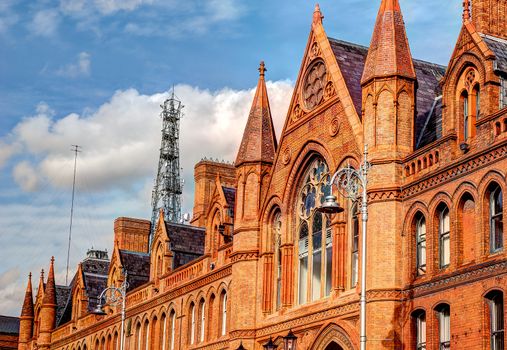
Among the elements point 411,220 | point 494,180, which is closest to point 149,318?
point 411,220

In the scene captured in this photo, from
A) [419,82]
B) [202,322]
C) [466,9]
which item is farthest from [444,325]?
[202,322]

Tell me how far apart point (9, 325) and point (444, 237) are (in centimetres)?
8900

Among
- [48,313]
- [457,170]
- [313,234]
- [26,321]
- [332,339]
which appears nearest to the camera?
[457,170]

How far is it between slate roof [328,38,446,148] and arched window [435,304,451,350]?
6.36 m

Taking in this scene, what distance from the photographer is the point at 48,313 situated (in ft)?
271

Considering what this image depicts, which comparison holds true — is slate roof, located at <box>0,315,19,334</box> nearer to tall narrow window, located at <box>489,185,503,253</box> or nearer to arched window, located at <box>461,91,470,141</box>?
arched window, located at <box>461,91,470,141</box>

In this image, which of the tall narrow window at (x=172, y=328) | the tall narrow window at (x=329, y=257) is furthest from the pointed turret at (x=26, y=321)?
the tall narrow window at (x=329, y=257)

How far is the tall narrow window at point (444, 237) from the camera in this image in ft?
113

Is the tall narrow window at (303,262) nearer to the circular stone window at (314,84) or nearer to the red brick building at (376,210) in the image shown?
the red brick building at (376,210)

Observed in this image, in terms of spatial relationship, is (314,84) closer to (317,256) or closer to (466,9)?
(317,256)

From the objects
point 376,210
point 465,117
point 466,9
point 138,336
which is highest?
point 466,9

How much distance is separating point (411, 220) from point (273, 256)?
1077 cm

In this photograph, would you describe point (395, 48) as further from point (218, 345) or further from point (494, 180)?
point (218, 345)

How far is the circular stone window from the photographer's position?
142 feet
